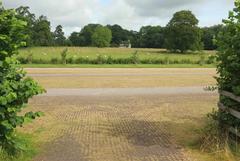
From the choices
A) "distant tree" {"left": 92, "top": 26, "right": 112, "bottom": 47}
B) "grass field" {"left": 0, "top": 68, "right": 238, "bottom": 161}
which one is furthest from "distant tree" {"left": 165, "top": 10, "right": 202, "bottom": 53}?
"grass field" {"left": 0, "top": 68, "right": 238, "bottom": 161}

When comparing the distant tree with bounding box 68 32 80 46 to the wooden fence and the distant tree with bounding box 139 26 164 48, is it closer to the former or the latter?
the distant tree with bounding box 139 26 164 48

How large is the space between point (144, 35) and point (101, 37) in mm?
13698

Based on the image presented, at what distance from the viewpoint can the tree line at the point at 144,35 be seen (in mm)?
93238

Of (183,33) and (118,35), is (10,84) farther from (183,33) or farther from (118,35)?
(118,35)

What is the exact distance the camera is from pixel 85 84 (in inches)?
907

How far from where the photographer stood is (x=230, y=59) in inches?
338

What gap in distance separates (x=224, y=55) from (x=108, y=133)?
3233 mm

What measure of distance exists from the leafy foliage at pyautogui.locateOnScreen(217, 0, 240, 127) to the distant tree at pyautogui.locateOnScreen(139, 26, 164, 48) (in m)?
114

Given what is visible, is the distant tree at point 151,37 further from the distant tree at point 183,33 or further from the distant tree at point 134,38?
the distant tree at point 183,33

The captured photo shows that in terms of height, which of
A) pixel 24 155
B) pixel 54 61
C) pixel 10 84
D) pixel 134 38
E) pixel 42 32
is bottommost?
pixel 24 155

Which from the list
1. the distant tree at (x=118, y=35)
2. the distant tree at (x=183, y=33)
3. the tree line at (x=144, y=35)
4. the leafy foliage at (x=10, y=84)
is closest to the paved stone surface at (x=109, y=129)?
the leafy foliage at (x=10, y=84)

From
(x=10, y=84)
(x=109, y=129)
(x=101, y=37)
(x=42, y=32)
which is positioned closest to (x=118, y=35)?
(x=101, y=37)

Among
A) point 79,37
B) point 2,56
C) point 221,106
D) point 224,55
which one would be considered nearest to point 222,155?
point 221,106

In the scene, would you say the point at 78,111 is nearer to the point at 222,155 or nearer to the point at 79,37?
the point at 222,155
